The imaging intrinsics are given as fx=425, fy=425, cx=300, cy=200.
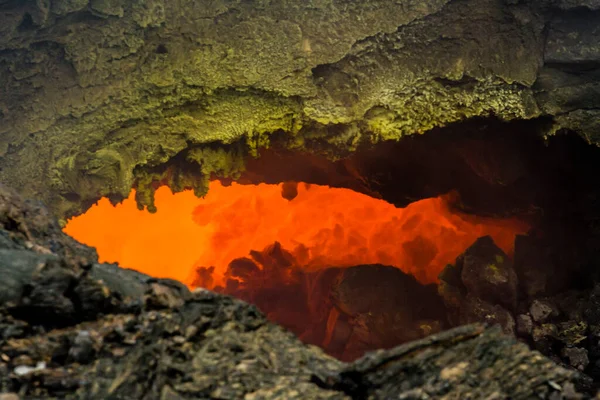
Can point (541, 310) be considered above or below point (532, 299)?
below

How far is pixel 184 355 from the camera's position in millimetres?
1846

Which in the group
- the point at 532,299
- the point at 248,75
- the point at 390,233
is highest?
the point at 390,233

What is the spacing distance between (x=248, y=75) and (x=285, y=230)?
6061 millimetres

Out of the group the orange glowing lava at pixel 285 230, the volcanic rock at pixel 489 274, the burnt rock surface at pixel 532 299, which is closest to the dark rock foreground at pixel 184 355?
the burnt rock surface at pixel 532 299

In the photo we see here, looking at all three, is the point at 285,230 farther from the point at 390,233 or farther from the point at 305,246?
the point at 390,233

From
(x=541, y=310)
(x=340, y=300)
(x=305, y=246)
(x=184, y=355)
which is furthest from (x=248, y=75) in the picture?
(x=305, y=246)

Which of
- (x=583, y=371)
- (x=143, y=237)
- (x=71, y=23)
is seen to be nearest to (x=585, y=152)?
(x=583, y=371)

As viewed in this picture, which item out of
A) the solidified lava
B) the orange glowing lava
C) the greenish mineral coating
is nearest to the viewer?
the greenish mineral coating

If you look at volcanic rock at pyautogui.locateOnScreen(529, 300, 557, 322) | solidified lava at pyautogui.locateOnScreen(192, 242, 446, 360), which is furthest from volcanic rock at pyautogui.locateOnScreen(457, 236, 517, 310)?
solidified lava at pyautogui.locateOnScreen(192, 242, 446, 360)

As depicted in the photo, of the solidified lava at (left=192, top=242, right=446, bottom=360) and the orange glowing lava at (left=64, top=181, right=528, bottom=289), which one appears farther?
the orange glowing lava at (left=64, top=181, right=528, bottom=289)

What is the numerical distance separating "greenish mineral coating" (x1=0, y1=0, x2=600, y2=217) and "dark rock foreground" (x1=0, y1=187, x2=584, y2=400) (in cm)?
316

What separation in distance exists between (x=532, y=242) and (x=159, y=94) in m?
6.14

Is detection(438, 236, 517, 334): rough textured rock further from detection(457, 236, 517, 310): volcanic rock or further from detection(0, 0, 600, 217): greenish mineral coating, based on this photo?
detection(0, 0, 600, 217): greenish mineral coating

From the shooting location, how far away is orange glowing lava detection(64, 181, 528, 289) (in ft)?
28.4
